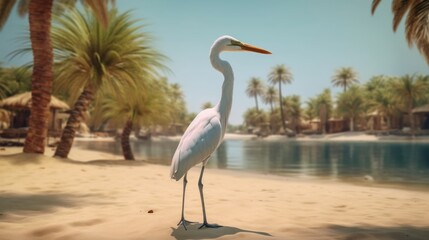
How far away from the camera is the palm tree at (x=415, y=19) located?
23.4ft

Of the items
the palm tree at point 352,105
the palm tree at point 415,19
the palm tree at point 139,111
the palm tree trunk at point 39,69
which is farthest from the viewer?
the palm tree at point 352,105

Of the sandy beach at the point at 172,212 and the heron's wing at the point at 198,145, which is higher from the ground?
the heron's wing at the point at 198,145

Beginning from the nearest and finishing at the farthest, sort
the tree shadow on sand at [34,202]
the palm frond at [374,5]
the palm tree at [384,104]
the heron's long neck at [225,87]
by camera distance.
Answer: the heron's long neck at [225,87] < the tree shadow on sand at [34,202] < the palm frond at [374,5] < the palm tree at [384,104]

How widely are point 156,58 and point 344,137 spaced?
54456 millimetres

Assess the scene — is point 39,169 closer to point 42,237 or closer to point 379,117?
point 42,237

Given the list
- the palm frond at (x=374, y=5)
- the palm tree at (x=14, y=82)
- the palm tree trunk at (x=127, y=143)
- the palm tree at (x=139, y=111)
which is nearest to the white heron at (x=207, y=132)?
the palm frond at (x=374, y=5)

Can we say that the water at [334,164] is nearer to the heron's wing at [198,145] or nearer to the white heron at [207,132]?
the white heron at [207,132]

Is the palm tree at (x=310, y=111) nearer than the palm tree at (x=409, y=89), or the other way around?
the palm tree at (x=409, y=89)

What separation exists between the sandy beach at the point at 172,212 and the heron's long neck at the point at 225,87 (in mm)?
1200

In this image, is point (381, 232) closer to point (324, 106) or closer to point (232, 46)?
point (232, 46)

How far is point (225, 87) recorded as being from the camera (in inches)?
143

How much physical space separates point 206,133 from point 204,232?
99 cm

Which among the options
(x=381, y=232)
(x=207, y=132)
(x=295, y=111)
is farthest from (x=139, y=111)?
(x=295, y=111)

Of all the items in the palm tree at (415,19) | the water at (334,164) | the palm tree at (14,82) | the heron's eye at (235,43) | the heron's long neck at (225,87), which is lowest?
the water at (334,164)
